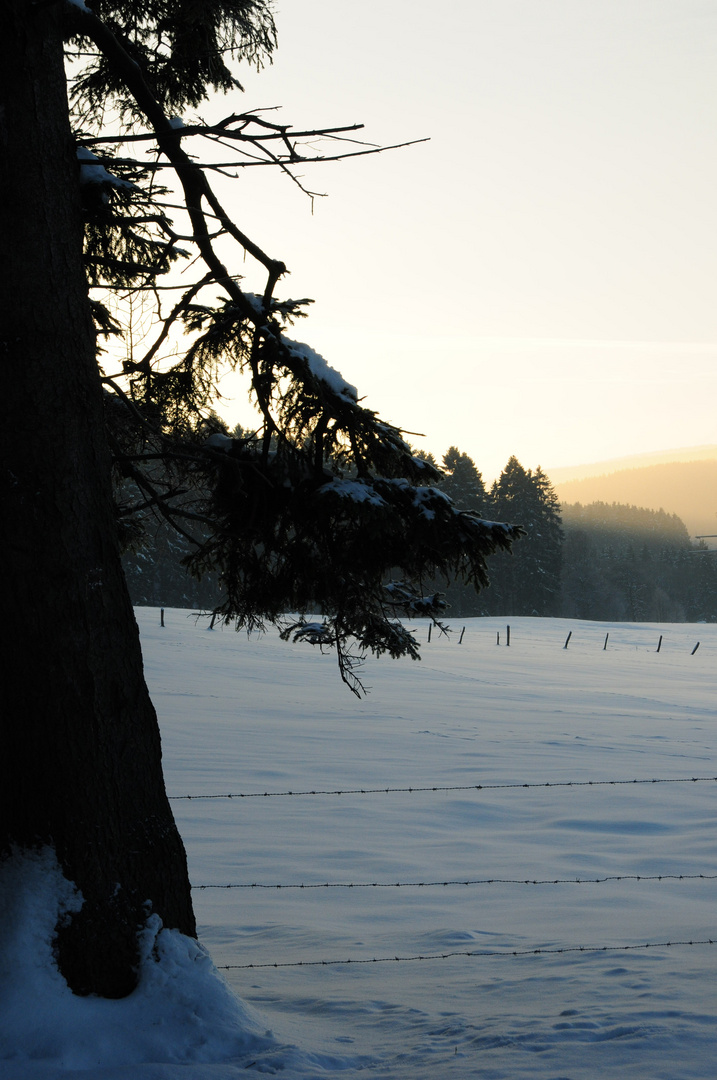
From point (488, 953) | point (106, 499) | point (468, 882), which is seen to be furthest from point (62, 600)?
point (468, 882)

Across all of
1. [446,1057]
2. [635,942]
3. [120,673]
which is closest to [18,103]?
[120,673]

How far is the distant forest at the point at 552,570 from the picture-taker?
67.0 m

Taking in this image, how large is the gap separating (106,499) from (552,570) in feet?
258

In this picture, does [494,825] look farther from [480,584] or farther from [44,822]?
[44,822]

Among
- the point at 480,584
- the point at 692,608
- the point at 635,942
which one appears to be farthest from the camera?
the point at 692,608

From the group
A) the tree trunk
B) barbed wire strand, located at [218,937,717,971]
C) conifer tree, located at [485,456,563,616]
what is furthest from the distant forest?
the tree trunk

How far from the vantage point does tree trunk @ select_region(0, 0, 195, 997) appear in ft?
11.4

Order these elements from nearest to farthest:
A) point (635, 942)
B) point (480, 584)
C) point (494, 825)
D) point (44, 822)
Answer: point (44, 822)
point (480, 584)
point (635, 942)
point (494, 825)

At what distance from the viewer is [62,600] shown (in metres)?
3.50

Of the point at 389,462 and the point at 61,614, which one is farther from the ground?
the point at 389,462

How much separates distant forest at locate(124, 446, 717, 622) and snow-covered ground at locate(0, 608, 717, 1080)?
849 inches

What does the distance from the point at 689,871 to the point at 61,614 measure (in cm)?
581

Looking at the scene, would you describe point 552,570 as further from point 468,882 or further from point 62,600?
point 62,600

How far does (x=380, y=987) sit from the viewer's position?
15.5ft
